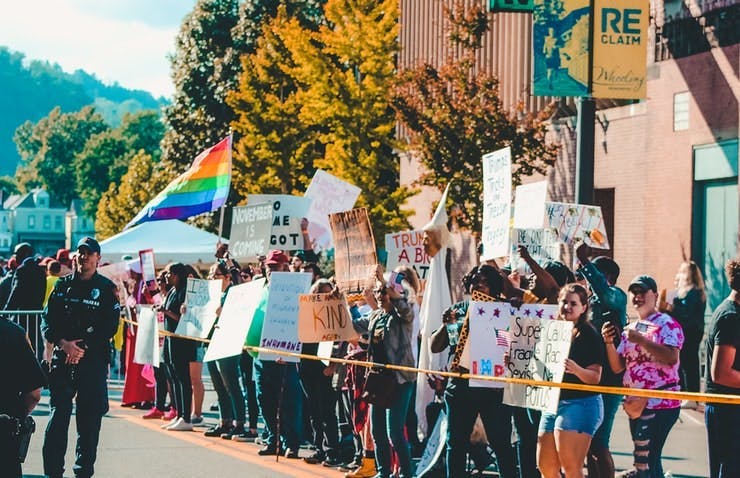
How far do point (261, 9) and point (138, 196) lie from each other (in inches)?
999

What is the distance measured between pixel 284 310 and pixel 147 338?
3779 mm

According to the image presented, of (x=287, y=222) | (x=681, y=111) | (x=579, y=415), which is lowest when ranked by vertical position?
(x=579, y=415)

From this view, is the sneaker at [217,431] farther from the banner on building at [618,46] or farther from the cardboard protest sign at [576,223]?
the banner on building at [618,46]

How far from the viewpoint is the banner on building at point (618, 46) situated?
57.9 feet

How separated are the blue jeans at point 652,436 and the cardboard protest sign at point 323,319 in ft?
10.2

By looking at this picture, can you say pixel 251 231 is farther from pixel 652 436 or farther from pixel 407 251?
pixel 652 436

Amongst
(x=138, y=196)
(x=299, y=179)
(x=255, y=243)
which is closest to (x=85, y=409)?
(x=255, y=243)

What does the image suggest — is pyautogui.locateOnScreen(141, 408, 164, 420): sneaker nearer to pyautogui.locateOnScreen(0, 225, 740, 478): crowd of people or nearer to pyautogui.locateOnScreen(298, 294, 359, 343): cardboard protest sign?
pyautogui.locateOnScreen(0, 225, 740, 478): crowd of people

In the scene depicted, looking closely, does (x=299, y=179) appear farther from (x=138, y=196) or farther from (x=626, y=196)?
(x=138, y=196)

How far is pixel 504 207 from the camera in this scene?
11.8m

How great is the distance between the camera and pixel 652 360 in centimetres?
986

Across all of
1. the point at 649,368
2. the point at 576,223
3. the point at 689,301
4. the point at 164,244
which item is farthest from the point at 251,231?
the point at 164,244

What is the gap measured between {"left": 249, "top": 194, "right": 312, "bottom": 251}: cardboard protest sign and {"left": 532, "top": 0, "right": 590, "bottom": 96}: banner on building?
12.8 ft

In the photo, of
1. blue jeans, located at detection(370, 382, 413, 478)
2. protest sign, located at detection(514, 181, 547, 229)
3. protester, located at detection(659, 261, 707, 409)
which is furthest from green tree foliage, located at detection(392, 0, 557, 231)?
blue jeans, located at detection(370, 382, 413, 478)
